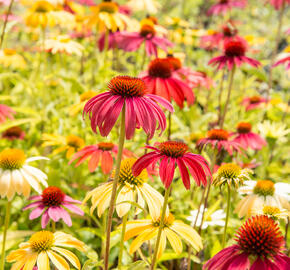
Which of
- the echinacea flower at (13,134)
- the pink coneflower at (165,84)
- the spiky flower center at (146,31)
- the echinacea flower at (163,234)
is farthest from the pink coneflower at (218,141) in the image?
the echinacea flower at (13,134)

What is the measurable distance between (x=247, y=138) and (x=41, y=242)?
139cm

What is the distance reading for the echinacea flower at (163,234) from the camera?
1.08 meters

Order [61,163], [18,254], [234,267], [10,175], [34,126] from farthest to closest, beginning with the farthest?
1. [34,126]
2. [61,163]
3. [10,175]
4. [18,254]
5. [234,267]

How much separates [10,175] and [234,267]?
82 cm

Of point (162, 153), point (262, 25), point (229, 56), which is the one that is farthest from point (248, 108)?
point (262, 25)

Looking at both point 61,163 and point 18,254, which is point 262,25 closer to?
point 61,163

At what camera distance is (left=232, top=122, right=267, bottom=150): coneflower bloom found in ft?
6.64

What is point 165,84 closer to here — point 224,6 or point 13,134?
point 13,134

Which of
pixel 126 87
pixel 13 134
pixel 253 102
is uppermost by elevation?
pixel 253 102

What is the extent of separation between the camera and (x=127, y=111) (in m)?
0.91

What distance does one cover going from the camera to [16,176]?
1.23 metres

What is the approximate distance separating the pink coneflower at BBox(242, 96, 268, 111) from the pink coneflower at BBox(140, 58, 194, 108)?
4.06ft

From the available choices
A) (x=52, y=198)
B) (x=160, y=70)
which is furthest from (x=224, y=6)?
(x=52, y=198)

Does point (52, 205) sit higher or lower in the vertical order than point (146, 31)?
lower
